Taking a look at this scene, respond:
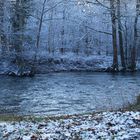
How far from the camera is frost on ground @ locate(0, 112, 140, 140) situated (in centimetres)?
896

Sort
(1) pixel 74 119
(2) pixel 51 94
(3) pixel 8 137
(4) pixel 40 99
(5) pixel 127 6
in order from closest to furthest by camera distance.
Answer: (3) pixel 8 137 < (1) pixel 74 119 < (4) pixel 40 99 < (2) pixel 51 94 < (5) pixel 127 6

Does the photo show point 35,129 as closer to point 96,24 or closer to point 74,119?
point 74,119

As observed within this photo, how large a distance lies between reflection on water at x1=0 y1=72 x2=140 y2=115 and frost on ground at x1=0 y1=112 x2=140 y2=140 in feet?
13.4

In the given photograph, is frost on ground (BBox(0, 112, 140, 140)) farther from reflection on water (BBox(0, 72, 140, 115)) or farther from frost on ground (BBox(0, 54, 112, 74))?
frost on ground (BBox(0, 54, 112, 74))

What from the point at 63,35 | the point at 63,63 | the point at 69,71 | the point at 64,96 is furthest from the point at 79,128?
the point at 63,35

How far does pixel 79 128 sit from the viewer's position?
9570 mm

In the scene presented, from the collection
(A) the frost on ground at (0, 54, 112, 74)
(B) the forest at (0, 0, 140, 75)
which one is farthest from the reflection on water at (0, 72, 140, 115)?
(A) the frost on ground at (0, 54, 112, 74)

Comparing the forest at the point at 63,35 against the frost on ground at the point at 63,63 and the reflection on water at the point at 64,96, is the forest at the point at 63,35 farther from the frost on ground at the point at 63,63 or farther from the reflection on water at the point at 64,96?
the reflection on water at the point at 64,96

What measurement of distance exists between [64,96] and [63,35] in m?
27.7

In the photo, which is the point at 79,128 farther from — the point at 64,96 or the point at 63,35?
the point at 63,35

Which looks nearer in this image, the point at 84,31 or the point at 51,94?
the point at 51,94

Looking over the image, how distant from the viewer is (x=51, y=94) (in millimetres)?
22625

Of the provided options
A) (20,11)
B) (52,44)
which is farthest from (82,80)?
(52,44)

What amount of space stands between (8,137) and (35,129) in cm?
77
